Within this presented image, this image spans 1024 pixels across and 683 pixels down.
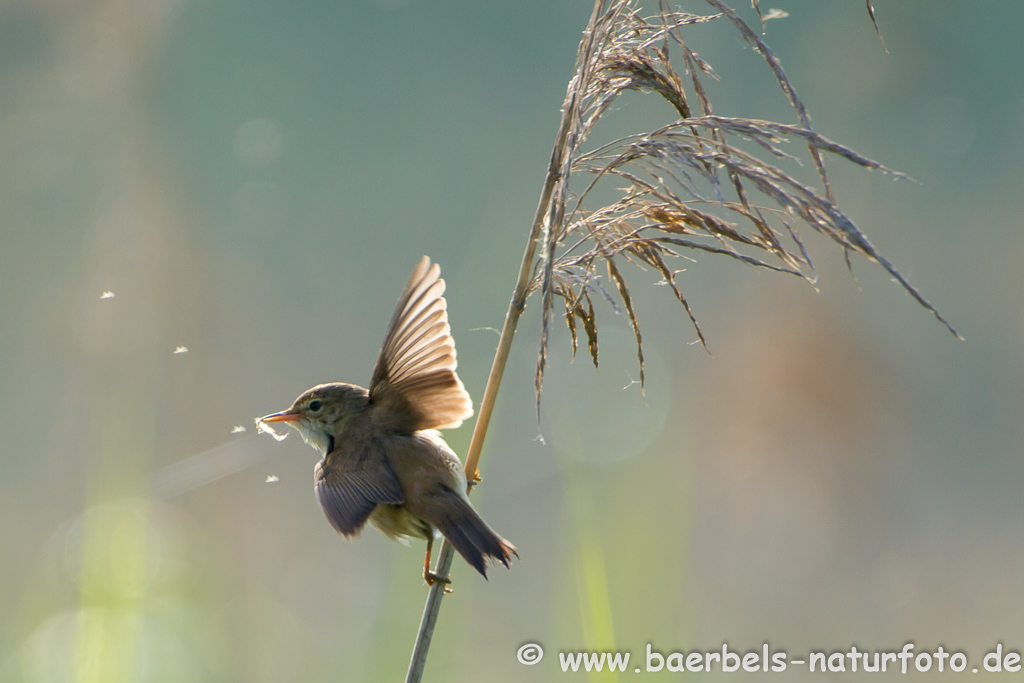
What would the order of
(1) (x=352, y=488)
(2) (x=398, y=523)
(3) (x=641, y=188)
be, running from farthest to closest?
(2) (x=398, y=523) → (1) (x=352, y=488) → (3) (x=641, y=188)

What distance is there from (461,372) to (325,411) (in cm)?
37

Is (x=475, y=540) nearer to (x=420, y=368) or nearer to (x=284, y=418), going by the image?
(x=420, y=368)

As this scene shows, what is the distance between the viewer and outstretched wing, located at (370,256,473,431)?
5.66 ft

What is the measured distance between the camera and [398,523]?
1.91 metres

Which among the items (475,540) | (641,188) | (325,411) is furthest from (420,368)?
(641,188)

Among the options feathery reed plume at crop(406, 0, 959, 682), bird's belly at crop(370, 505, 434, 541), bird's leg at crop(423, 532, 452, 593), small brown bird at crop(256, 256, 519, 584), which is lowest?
bird's leg at crop(423, 532, 452, 593)

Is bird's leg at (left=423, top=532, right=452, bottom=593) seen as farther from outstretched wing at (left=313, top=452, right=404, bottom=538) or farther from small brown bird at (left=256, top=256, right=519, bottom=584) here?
outstretched wing at (left=313, top=452, right=404, bottom=538)

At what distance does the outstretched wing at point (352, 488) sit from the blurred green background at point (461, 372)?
0.20 m

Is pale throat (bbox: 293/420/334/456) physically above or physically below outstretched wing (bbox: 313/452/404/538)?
above

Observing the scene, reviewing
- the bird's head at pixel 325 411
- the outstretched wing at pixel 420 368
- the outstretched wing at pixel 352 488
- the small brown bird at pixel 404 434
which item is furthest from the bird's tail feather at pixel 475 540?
the bird's head at pixel 325 411

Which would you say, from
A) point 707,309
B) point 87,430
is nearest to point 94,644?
point 87,430

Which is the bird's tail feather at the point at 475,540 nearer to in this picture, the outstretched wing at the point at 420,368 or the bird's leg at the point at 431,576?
the bird's leg at the point at 431,576

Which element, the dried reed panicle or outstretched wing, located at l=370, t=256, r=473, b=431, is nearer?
the dried reed panicle

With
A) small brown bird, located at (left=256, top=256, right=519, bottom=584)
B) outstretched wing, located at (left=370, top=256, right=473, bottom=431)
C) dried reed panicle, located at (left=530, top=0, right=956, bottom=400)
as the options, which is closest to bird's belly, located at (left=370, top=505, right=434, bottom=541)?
small brown bird, located at (left=256, top=256, right=519, bottom=584)
